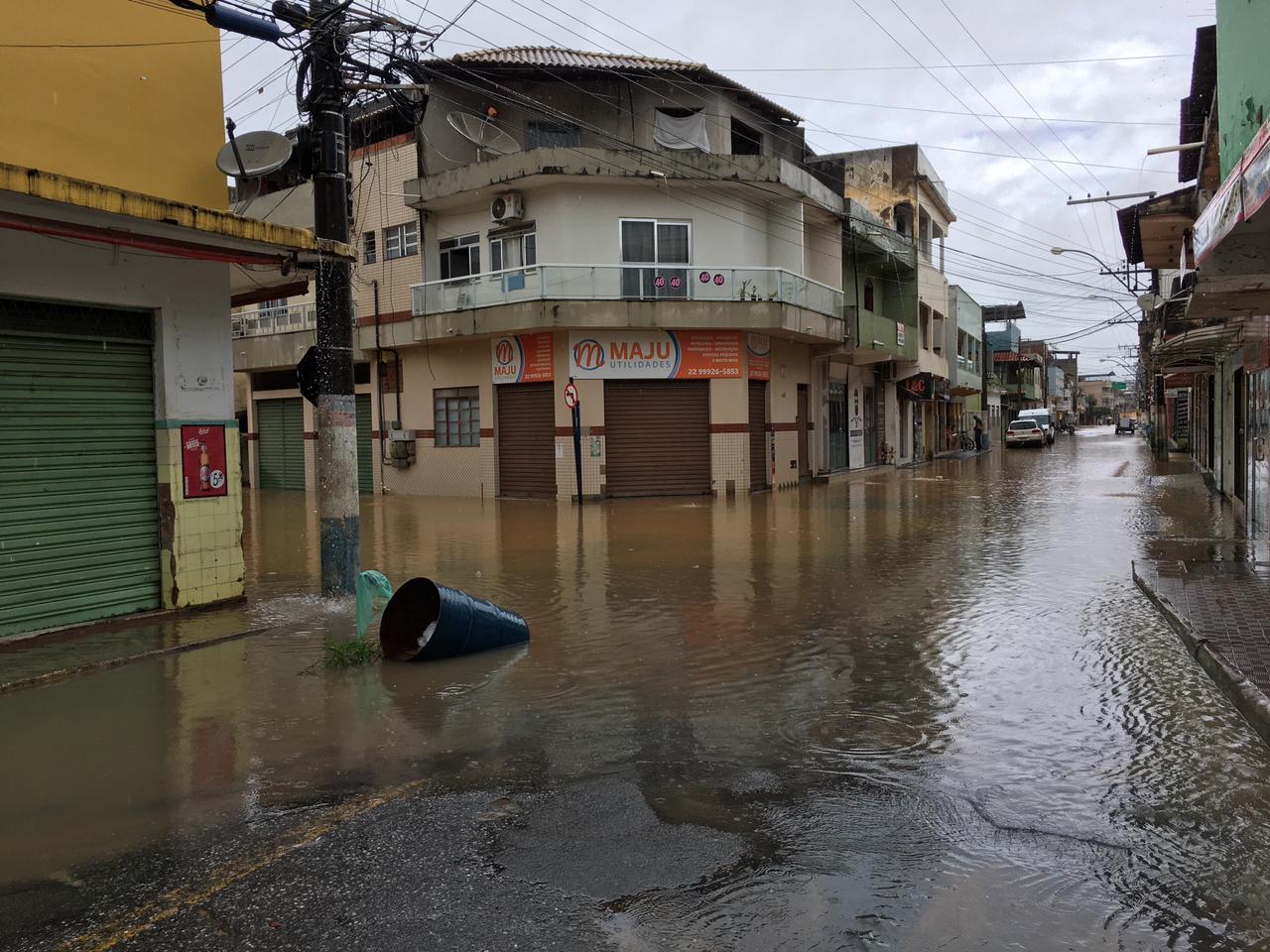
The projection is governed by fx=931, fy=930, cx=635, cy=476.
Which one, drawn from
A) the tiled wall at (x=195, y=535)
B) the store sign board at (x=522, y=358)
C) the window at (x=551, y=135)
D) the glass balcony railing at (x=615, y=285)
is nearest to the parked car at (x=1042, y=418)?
the glass balcony railing at (x=615, y=285)

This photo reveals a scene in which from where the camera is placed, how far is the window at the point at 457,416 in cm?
2508

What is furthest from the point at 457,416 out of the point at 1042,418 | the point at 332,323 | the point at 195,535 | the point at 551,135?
the point at 1042,418

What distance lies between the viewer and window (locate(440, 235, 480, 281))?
24.6m

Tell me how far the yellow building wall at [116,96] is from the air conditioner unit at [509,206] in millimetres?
13819

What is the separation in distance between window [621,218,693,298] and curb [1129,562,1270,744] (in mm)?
15746

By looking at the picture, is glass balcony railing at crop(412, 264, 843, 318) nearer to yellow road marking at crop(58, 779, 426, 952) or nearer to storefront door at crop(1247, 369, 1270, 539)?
storefront door at crop(1247, 369, 1270, 539)

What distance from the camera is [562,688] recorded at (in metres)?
6.53

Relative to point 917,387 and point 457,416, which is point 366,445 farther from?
point 917,387

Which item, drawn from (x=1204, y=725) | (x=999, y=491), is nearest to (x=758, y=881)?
(x=1204, y=725)

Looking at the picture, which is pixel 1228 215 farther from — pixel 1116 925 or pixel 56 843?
pixel 56 843

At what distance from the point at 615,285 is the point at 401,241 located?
7256mm

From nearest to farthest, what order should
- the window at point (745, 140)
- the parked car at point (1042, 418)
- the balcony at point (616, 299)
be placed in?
the balcony at point (616, 299)
the window at point (745, 140)
the parked car at point (1042, 418)

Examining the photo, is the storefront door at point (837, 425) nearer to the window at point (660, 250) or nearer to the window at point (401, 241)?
the window at point (660, 250)

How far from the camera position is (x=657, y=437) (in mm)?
23406
